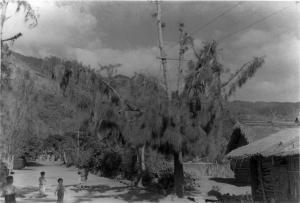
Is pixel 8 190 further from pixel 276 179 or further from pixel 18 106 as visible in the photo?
pixel 18 106

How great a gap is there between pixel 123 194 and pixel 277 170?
25.3 feet

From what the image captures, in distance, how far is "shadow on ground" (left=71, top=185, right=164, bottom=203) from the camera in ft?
59.8

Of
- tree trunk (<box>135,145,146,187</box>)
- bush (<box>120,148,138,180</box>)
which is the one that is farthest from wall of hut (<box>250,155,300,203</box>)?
bush (<box>120,148,138,180</box>)

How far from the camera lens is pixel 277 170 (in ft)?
48.8

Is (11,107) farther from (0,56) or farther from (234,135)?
(0,56)

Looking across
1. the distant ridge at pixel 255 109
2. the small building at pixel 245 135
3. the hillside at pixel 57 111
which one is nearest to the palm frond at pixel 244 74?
the distant ridge at pixel 255 109

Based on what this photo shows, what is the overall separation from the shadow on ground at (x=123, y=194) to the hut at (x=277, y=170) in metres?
4.17

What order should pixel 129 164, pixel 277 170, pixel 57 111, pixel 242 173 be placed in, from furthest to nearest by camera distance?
pixel 57 111 < pixel 129 164 < pixel 242 173 < pixel 277 170

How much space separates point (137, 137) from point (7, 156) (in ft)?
61.1

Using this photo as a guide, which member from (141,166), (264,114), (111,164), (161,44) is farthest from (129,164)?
(264,114)

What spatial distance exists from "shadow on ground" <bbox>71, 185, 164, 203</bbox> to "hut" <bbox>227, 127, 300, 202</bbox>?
13.7 feet

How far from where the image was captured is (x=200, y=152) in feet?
56.6

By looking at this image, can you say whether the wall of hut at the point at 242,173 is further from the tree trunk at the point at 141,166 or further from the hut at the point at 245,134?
the tree trunk at the point at 141,166

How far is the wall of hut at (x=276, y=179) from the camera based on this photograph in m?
13.6
